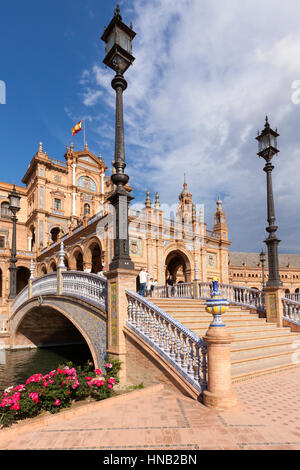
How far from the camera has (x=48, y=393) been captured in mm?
5113

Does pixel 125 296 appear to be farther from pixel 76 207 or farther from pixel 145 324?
pixel 76 207

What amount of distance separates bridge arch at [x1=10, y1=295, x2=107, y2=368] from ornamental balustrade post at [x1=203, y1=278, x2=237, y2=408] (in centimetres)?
396

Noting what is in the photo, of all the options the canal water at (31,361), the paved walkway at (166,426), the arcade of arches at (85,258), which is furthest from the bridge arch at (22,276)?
the paved walkway at (166,426)

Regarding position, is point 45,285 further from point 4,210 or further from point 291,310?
point 4,210

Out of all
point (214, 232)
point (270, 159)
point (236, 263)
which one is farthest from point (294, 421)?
point (236, 263)

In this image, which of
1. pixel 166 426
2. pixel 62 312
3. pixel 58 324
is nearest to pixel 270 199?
pixel 166 426

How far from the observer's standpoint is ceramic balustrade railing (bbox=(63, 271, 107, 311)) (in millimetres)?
8633

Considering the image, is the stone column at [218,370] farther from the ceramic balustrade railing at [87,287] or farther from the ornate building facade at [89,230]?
the ornate building facade at [89,230]

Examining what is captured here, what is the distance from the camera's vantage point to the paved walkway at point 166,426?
→ 3553 millimetres

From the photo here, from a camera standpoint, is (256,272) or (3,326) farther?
(256,272)

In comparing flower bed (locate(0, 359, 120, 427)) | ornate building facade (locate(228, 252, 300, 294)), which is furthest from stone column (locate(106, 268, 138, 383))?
ornate building facade (locate(228, 252, 300, 294))

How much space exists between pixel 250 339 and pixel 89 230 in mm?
16993

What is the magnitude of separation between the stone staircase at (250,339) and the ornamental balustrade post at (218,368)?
1350 mm

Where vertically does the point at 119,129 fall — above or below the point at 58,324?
above
